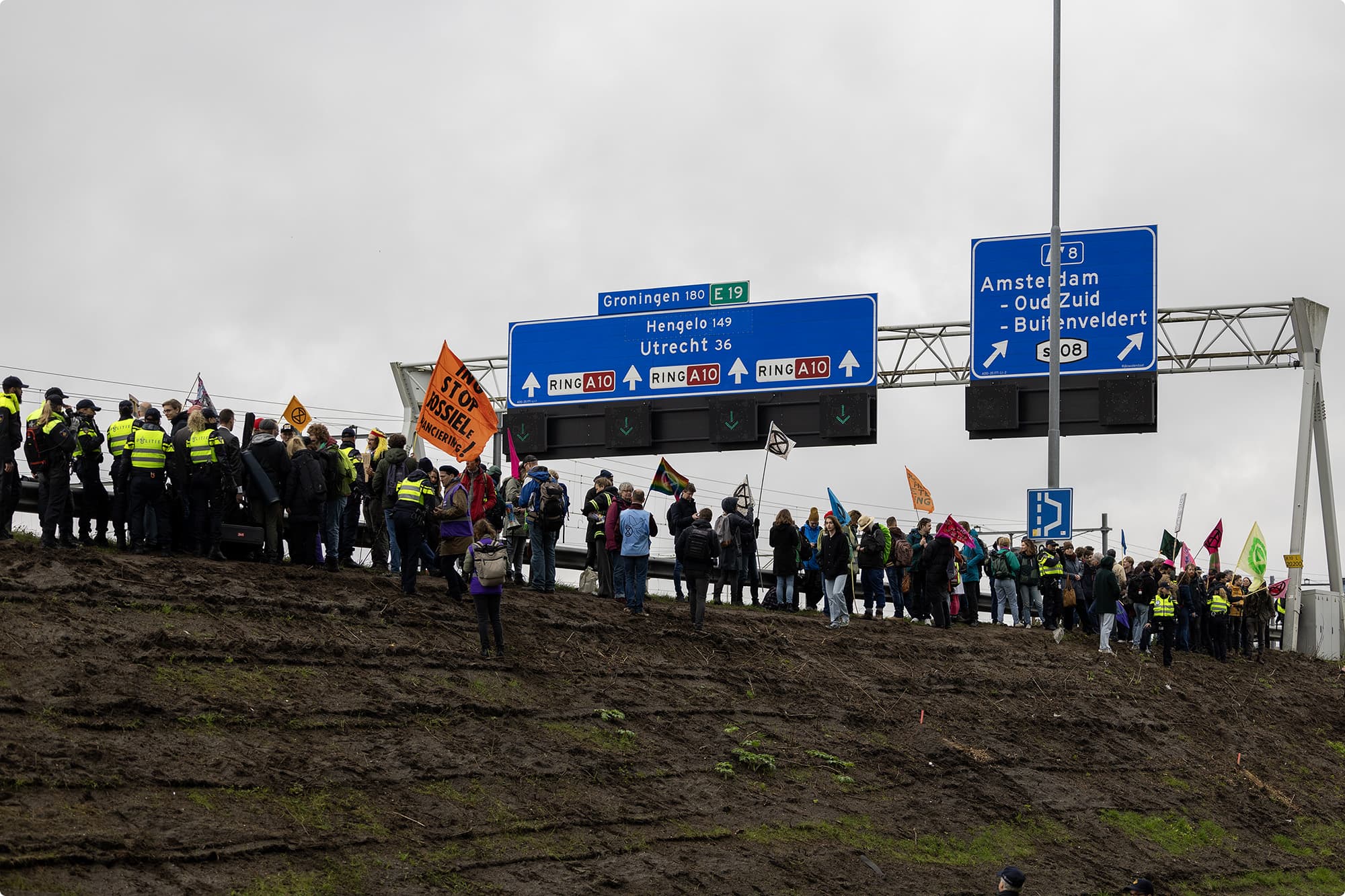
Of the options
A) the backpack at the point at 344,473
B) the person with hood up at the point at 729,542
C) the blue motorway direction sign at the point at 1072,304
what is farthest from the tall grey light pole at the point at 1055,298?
the backpack at the point at 344,473

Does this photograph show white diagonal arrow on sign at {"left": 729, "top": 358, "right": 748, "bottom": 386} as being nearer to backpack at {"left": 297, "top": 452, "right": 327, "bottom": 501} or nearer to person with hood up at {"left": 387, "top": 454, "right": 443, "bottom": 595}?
person with hood up at {"left": 387, "top": 454, "right": 443, "bottom": 595}

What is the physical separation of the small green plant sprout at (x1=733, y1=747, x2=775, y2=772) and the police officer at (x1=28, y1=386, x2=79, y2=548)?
7814 mm

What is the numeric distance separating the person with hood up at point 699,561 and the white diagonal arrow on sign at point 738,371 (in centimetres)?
1192

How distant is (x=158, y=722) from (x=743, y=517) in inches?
487

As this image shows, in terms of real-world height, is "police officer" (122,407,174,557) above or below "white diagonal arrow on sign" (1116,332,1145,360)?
below

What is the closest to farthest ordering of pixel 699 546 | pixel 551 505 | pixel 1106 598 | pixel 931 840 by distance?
pixel 931 840
pixel 699 546
pixel 551 505
pixel 1106 598

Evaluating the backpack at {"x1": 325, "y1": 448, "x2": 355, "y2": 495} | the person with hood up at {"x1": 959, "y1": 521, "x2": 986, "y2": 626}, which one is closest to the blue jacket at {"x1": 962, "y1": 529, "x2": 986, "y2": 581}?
the person with hood up at {"x1": 959, "y1": 521, "x2": 986, "y2": 626}

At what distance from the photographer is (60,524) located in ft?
60.4

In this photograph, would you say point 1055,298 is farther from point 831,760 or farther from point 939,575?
point 831,760

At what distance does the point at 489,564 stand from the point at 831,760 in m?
4.26

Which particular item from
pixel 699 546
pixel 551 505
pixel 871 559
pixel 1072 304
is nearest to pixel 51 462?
pixel 551 505

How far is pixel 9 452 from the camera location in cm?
1794

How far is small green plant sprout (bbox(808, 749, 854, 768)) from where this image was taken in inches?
699

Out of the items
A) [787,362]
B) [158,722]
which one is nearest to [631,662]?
[158,722]
